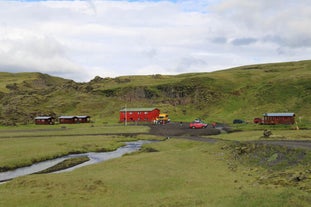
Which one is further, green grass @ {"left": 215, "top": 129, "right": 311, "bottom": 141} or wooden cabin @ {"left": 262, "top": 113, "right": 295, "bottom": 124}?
wooden cabin @ {"left": 262, "top": 113, "right": 295, "bottom": 124}

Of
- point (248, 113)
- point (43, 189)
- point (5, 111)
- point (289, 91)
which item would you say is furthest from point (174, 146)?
point (5, 111)

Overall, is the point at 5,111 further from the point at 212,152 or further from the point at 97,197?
the point at 97,197

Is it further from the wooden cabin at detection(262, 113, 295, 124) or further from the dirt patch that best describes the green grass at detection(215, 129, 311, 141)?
the wooden cabin at detection(262, 113, 295, 124)

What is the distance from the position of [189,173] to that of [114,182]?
860 cm

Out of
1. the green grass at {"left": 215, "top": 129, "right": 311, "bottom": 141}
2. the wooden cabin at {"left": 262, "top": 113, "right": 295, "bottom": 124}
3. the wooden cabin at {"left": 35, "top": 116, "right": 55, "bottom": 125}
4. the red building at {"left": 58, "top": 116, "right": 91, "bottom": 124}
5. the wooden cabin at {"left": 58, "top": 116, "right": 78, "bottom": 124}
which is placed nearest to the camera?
the green grass at {"left": 215, "top": 129, "right": 311, "bottom": 141}

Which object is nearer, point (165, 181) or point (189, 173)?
point (165, 181)

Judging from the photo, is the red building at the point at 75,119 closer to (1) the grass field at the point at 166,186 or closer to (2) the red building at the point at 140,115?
(2) the red building at the point at 140,115

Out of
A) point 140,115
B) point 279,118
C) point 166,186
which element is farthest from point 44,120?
point 166,186

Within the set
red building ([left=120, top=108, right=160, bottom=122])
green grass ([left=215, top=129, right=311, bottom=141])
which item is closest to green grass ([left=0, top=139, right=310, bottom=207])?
green grass ([left=215, top=129, right=311, bottom=141])

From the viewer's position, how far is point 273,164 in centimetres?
4019

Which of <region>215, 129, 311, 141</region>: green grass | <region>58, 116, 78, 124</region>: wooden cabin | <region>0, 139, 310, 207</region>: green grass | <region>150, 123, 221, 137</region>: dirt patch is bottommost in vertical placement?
<region>150, 123, 221, 137</region>: dirt patch

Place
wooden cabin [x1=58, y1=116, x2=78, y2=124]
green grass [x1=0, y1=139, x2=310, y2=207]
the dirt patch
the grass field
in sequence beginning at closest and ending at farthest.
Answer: green grass [x1=0, y1=139, x2=310, y2=207] < the grass field < the dirt patch < wooden cabin [x1=58, y1=116, x2=78, y2=124]

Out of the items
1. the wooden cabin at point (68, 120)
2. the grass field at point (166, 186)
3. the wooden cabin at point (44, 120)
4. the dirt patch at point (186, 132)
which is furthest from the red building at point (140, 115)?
the grass field at point (166, 186)

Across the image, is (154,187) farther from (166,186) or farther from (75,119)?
(75,119)
